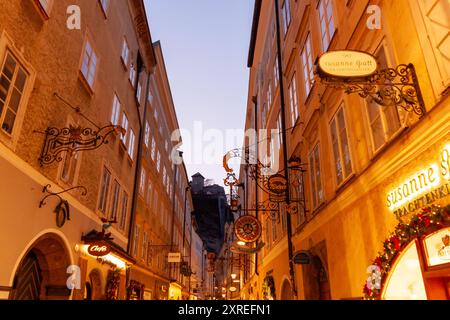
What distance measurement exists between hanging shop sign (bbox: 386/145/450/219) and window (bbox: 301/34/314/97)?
645 centimetres

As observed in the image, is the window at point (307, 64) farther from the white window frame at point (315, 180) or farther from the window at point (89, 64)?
the window at point (89, 64)

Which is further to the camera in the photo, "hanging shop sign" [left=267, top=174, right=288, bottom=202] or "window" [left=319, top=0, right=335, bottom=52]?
"hanging shop sign" [left=267, top=174, right=288, bottom=202]

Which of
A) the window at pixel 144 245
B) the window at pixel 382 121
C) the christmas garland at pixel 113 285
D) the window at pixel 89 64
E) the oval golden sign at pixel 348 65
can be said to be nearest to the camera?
the oval golden sign at pixel 348 65

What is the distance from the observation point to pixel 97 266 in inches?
451

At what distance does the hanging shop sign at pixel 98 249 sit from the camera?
10016 mm

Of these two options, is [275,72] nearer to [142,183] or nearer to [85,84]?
[142,183]

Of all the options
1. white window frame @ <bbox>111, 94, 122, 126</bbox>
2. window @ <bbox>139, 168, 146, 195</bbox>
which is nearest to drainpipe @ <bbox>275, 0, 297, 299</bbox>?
white window frame @ <bbox>111, 94, 122, 126</bbox>

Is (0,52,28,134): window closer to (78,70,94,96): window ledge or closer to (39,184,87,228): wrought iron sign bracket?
(39,184,87,228): wrought iron sign bracket

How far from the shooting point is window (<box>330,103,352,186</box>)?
26.3 feet

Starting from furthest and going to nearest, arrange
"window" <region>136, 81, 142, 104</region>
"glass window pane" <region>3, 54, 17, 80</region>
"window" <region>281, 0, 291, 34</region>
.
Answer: "window" <region>136, 81, 142, 104</region> < "window" <region>281, 0, 291, 34</region> < "glass window pane" <region>3, 54, 17, 80</region>

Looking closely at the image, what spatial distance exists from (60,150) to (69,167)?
1.74 meters

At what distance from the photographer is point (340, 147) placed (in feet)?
27.4

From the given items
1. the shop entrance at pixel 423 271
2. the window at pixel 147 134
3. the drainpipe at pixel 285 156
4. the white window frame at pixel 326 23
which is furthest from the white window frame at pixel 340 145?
the window at pixel 147 134

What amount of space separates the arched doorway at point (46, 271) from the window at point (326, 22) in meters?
8.80
